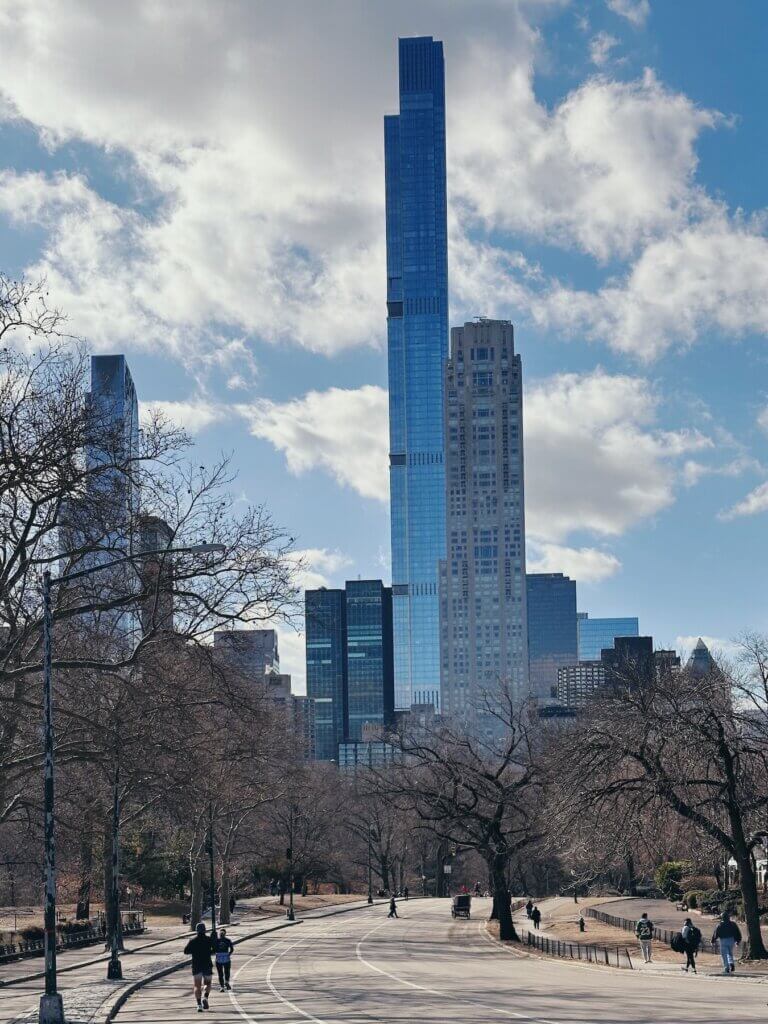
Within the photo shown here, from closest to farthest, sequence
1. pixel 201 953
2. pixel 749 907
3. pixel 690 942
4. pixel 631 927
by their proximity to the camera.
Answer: pixel 201 953 → pixel 690 942 → pixel 749 907 → pixel 631 927

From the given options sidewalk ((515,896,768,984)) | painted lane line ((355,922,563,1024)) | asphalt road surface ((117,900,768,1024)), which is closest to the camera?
painted lane line ((355,922,563,1024))

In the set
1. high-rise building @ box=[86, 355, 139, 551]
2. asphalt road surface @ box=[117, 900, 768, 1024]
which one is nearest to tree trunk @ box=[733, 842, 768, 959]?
asphalt road surface @ box=[117, 900, 768, 1024]

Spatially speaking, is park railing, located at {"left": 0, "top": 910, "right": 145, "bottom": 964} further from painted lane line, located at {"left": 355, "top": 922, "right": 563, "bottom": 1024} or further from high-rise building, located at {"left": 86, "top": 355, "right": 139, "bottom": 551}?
high-rise building, located at {"left": 86, "top": 355, "right": 139, "bottom": 551}

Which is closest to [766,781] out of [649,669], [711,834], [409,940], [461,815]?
[711,834]

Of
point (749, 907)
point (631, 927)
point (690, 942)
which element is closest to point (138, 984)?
point (690, 942)

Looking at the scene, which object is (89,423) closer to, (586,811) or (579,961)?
(586,811)

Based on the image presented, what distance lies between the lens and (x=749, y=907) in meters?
41.5

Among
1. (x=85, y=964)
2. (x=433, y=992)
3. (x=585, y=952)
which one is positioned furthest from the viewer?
(x=585, y=952)

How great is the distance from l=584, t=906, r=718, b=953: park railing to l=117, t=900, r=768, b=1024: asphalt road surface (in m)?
5.82

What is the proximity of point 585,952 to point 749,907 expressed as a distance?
12.7 m

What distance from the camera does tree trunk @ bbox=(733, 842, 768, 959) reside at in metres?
40.9

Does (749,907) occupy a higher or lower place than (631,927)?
higher

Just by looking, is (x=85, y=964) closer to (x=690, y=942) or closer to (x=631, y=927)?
(x=690, y=942)

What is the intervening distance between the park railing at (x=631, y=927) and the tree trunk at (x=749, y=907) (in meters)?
5.59
